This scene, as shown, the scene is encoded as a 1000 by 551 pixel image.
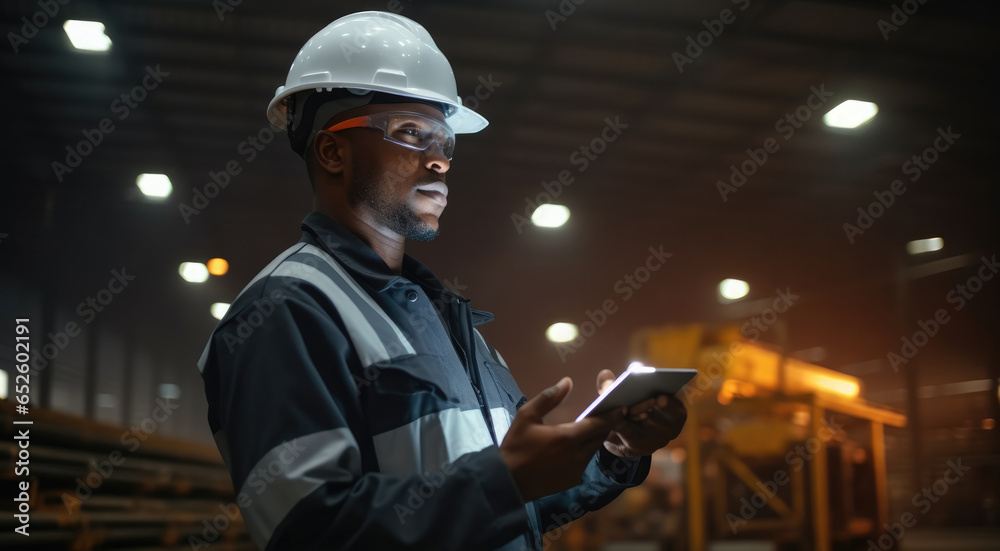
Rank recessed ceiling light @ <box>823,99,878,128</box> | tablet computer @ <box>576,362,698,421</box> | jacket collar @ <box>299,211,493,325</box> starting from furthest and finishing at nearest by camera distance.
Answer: recessed ceiling light @ <box>823,99,878,128</box> → jacket collar @ <box>299,211,493,325</box> → tablet computer @ <box>576,362,698,421</box>

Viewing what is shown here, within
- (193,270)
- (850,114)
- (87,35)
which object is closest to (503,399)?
(87,35)

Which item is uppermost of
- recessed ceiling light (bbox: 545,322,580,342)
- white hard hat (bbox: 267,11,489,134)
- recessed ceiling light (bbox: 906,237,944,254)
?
recessed ceiling light (bbox: 906,237,944,254)

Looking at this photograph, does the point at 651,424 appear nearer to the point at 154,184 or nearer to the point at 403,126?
the point at 403,126

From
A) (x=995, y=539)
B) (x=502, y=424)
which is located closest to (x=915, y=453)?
(x=995, y=539)

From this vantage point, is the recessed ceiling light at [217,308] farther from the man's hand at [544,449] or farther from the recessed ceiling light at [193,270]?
the man's hand at [544,449]

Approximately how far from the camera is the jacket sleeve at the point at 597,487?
6.21ft

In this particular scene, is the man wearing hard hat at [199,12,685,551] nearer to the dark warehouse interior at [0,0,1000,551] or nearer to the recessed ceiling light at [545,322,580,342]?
the dark warehouse interior at [0,0,1000,551]

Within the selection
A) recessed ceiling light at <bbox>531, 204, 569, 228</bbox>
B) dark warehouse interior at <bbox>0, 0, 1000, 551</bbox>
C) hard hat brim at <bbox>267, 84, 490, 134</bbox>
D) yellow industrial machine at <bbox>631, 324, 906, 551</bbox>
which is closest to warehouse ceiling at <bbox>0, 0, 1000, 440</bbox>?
dark warehouse interior at <bbox>0, 0, 1000, 551</bbox>

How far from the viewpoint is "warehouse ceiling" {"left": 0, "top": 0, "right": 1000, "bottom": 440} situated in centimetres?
774

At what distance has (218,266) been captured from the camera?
1259cm

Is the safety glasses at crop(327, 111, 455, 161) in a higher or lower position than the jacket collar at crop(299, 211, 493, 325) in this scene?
higher

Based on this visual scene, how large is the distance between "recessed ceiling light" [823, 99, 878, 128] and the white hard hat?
27.5 ft

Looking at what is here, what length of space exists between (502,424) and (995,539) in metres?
13.5

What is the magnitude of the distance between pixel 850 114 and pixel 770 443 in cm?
424
